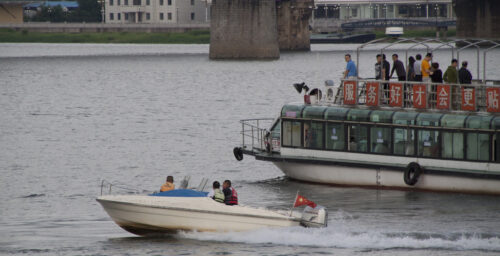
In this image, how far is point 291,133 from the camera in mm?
42562

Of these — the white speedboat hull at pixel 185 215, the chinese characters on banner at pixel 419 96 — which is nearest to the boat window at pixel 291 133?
the chinese characters on banner at pixel 419 96

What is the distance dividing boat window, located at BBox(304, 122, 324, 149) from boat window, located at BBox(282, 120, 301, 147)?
37 centimetres

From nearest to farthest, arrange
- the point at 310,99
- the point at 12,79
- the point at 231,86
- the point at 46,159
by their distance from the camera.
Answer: the point at 310,99, the point at 46,159, the point at 231,86, the point at 12,79

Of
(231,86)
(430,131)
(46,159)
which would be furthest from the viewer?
(231,86)

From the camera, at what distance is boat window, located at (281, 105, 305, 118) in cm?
4235

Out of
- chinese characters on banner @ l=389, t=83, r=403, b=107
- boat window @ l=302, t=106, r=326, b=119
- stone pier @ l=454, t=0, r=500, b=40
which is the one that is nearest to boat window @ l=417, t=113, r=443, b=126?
chinese characters on banner @ l=389, t=83, r=403, b=107

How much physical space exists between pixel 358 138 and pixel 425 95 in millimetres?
3086

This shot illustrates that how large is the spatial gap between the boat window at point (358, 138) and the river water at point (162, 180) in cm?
164

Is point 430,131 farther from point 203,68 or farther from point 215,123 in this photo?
point 203,68

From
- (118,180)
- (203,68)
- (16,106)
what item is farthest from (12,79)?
(118,180)

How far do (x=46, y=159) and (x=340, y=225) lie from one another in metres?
25.6

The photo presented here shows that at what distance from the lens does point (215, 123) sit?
74.9m

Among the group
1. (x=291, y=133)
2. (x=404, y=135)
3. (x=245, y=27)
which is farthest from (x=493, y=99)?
(x=245, y=27)

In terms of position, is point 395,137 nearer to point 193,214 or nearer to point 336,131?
point 336,131
